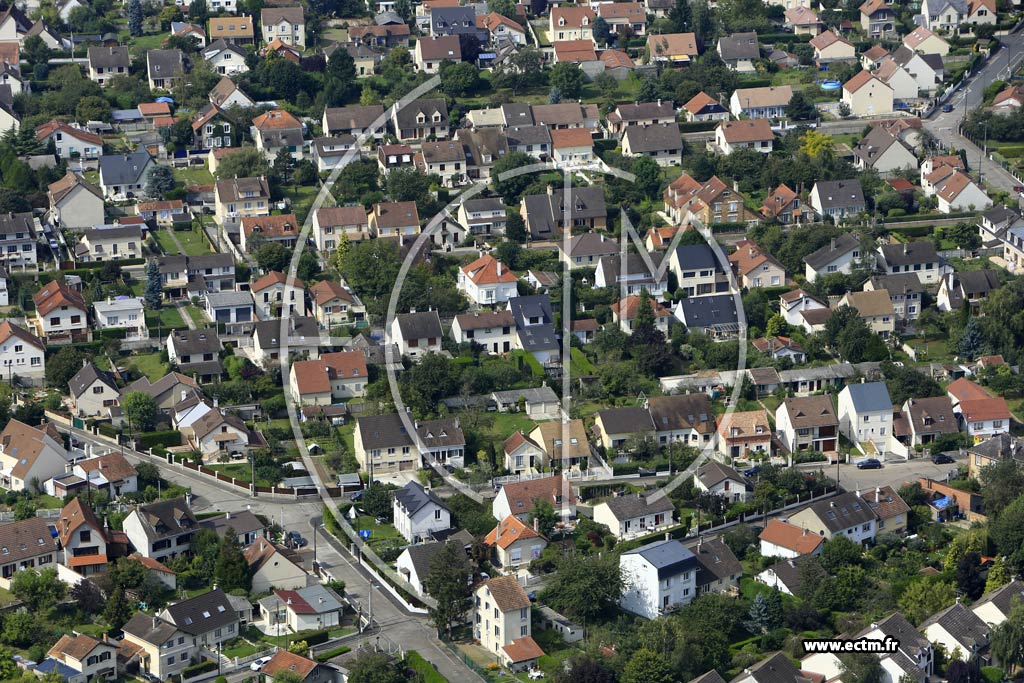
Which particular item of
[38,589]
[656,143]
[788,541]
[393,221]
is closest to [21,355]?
[38,589]

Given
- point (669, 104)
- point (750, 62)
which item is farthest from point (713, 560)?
point (750, 62)

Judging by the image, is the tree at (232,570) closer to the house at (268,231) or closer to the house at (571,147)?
the house at (268,231)

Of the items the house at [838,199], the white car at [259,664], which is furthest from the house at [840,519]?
the house at [838,199]

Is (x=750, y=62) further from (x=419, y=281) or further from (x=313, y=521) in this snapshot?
(x=313, y=521)

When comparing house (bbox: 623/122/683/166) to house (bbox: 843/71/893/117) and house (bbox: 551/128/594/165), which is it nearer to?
house (bbox: 551/128/594/165)

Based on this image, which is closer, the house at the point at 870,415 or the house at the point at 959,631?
the house at the point at 959,631

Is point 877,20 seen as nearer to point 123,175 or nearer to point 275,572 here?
point 123,175
